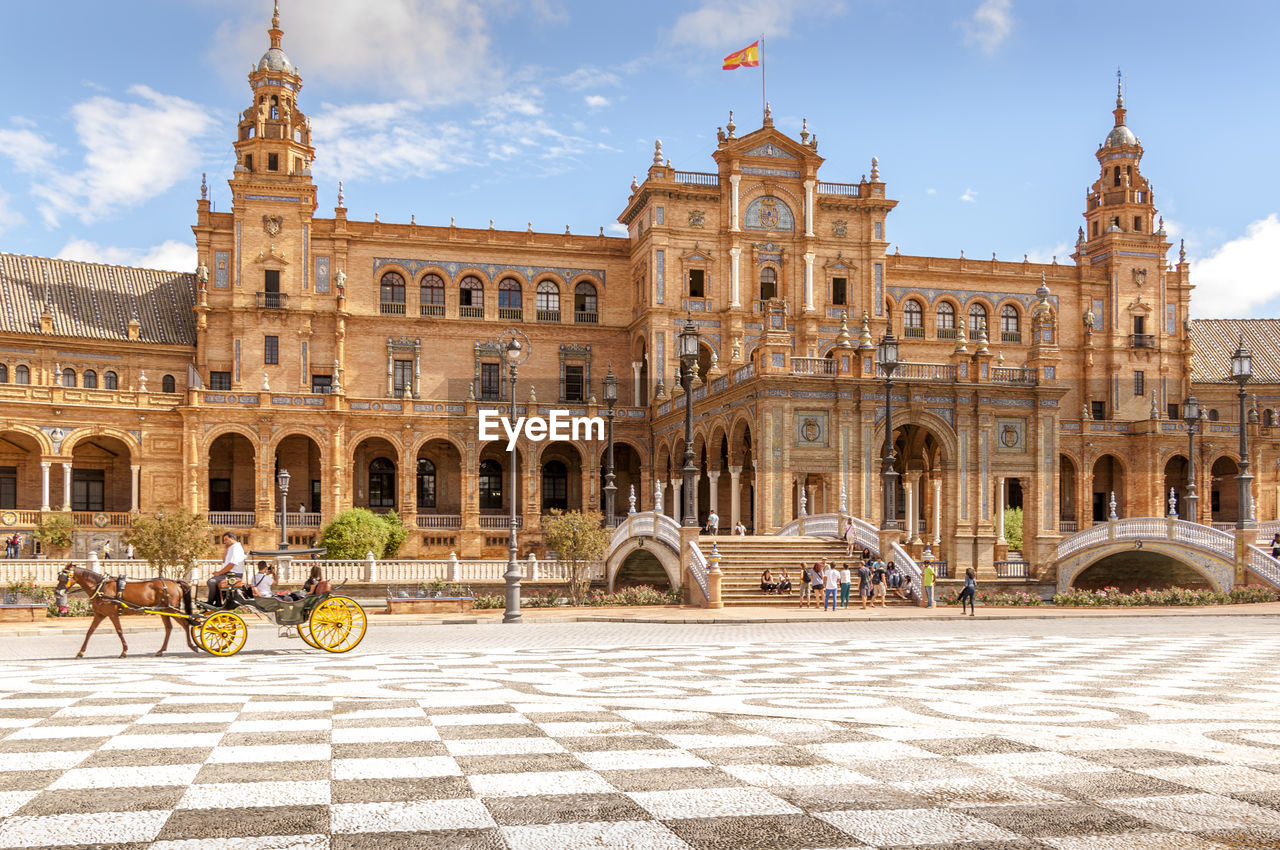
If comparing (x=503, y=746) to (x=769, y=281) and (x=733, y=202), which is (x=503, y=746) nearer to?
(x=733, y=202)

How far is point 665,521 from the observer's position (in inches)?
1332

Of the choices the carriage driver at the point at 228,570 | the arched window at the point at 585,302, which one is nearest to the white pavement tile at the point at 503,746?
the carriage driver at the point at 228,570

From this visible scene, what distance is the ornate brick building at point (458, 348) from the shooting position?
159ft

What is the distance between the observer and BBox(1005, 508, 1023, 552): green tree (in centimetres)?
4806

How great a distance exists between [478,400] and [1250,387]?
43465 mm

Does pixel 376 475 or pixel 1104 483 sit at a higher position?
pixel 376 475

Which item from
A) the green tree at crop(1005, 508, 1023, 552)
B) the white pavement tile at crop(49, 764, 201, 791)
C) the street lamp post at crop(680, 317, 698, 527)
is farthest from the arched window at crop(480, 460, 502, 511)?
the white pavement tile at crop(49, 764, 201, 791)

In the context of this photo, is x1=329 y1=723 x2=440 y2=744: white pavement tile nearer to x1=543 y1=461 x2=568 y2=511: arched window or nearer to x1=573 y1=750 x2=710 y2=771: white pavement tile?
x1=573 y1=750 x2=710 y2=771: white pavement tile

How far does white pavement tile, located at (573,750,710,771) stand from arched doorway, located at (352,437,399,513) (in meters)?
45.5

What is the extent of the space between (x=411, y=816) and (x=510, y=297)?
2002 inches

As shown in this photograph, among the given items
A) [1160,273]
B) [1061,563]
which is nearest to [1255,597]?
[1061,563]

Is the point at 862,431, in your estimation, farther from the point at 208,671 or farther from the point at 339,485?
the point at 208,671

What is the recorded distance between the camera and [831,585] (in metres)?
29.8

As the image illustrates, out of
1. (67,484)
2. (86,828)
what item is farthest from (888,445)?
(67,484)
